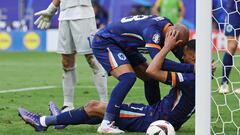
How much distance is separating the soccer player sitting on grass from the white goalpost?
94cm

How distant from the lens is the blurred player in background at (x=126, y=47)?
635 centimetres

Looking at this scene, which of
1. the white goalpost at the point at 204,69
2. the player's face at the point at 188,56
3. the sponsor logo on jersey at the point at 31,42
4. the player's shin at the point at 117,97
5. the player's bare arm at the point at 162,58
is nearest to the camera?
the white goalpost at the point at 204,69

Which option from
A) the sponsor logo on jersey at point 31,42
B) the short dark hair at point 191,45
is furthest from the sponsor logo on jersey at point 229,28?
the sponsor logo on jersey at point 31,42

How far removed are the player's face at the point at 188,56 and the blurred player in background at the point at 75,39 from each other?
1.89m

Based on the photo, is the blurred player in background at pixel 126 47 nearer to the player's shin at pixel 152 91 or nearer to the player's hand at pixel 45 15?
the player's shin at pixel 152 91

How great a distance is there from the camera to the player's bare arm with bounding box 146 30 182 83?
20.5 ft

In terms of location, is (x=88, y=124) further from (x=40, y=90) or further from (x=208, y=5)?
(x=40, y=90)

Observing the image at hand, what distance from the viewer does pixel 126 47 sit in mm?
6809

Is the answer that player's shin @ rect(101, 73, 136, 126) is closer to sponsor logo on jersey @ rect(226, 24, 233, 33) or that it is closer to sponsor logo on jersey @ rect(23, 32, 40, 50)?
sponsor logo on jersey @ rect(226, 24, 233, 33)

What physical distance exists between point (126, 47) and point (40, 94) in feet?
12.9

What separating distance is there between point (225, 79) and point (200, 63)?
4.31 m

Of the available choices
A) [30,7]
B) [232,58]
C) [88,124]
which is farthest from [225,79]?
[30,7]

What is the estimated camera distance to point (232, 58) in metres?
9.28

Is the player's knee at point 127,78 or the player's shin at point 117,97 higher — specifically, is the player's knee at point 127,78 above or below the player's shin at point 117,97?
above
